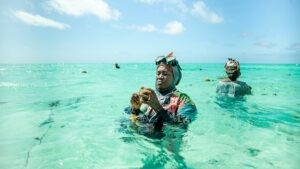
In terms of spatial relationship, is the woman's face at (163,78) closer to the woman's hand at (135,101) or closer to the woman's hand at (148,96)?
the woman's hand at (135,101)

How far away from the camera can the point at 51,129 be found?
7.76 meters

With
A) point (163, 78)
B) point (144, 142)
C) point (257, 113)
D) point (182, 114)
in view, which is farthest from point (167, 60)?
point (257, 113)

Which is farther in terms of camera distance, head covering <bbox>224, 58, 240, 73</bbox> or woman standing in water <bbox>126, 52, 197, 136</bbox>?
head covering <bbox>224, 58, 240, 73</bbox>

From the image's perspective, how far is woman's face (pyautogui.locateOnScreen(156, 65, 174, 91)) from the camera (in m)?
6.03

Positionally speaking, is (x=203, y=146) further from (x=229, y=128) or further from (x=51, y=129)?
(x=51, y=129)

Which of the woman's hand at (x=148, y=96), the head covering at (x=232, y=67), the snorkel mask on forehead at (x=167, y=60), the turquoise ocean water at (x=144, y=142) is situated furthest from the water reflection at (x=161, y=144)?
the head covering at (x=232, y=67)

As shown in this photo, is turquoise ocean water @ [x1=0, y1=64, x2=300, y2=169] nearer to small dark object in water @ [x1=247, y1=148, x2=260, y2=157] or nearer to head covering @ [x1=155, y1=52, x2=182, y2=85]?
small dark object in water @ [x1=247, y1=148, x2=260, y2=157]

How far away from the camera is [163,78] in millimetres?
6023

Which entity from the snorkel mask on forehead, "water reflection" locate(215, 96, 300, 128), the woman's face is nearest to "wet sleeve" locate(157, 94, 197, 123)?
the woman's face

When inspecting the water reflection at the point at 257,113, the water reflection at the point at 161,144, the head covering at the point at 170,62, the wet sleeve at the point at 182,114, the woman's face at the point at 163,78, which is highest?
the head covering at the point at 170,62

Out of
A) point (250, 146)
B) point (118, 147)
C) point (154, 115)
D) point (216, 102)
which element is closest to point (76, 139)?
point (118, 147)

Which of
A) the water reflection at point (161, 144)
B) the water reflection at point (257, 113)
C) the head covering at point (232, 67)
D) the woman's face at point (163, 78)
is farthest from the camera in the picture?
the head covering at point (232, 67)

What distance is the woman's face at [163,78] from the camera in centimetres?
603

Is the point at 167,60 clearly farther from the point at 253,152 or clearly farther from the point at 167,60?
the point at 253,152
